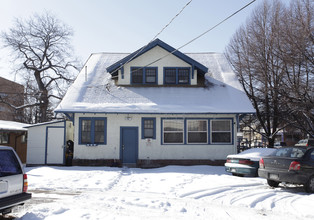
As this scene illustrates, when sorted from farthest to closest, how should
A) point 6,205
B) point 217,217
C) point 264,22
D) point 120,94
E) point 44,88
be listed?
point 44,88, point 264,22, point 120,94, point 217,217, point 6,205

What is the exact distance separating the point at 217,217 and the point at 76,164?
422 inches

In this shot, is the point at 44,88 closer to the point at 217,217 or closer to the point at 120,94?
the point at 120,94

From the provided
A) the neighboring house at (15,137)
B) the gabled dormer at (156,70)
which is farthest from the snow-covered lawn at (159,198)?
the neighboring house at (15,137)

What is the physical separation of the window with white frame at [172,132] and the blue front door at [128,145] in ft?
5.54

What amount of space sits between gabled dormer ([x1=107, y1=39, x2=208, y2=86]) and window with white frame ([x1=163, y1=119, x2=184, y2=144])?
10.0 feet

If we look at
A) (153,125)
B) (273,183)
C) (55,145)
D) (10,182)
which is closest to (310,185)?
(273,183)

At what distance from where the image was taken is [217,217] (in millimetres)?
5902

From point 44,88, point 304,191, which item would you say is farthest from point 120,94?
point 44,88

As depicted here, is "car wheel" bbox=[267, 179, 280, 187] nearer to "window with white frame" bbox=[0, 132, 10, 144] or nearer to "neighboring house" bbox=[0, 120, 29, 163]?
"neighboring house" bbox=[0, 120, 29, 163]

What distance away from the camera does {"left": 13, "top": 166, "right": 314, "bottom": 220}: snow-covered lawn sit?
607 cm

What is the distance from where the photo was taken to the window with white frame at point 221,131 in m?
15.3

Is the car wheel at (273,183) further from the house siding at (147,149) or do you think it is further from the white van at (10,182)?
the white van at (10,182)

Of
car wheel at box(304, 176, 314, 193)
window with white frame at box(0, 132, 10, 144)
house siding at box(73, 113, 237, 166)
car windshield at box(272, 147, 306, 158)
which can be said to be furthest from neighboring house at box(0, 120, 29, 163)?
car wheel at box(304, 176, 314, 193)

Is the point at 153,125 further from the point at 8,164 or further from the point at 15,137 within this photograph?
the point at 15,137
